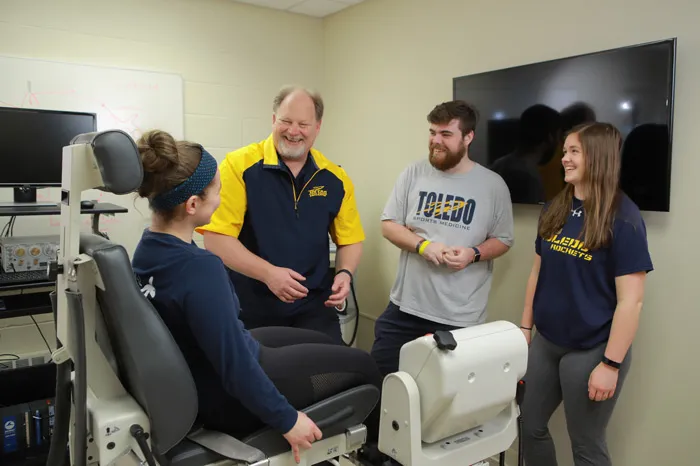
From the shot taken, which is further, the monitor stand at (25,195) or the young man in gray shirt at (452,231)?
the monitor stand at (25,195)

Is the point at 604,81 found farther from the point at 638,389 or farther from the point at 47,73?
the point at 47,73

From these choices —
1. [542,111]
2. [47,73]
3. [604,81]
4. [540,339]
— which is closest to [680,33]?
[604,81]

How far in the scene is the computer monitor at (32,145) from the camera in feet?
8.79

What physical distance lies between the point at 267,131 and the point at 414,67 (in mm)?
1164

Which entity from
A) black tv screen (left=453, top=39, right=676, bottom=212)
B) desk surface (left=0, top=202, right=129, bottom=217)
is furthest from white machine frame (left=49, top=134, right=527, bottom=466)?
desk surface (left=0, top=202, right=129, bottom=217)

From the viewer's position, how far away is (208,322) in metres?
1.21

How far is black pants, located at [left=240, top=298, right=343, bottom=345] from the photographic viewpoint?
6.88 feet

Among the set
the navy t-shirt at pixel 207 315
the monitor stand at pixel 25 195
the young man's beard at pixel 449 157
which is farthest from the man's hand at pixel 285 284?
the monitor stand at pixel 25 195

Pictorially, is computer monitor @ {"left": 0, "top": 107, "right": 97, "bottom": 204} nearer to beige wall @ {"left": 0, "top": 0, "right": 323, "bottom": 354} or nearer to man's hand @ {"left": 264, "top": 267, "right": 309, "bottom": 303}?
beige wall @ {"left": 0, "top": 0, "right": 323, "bottom": 354}

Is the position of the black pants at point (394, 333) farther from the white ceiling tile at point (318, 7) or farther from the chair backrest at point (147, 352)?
the white ceiling tile at point (318, 7)

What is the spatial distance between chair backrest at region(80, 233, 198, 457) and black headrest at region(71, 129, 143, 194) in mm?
151

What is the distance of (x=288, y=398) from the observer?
1371 mm

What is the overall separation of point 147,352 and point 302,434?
42 cm

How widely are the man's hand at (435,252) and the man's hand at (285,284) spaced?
60cm
